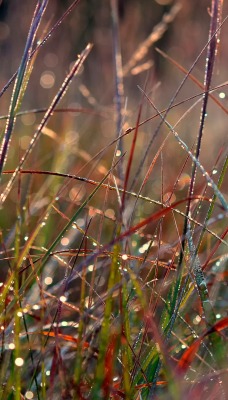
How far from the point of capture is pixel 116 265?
789mm

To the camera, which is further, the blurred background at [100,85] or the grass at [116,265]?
the blurred background at [100,85]

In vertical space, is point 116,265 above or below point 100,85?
above

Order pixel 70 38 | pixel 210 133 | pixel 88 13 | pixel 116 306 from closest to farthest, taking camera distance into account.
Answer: pixel 116 306 → pixel 210 133 → pixel 70 38 → pixel 88 13

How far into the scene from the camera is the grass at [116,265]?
31.6 inches

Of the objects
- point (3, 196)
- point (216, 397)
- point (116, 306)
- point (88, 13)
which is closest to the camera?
point (216, 397)

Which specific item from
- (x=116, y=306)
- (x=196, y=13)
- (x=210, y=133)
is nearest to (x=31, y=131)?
(x=210, y=133)

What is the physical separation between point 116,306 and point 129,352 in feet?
1.39

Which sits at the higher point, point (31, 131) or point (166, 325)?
point (166, 325)

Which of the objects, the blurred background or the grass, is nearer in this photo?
the grass

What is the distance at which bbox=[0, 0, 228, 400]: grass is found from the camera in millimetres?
804

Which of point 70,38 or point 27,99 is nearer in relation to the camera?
point 27,99

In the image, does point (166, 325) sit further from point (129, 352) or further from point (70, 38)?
point (70, 38)

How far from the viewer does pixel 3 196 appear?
96 cm

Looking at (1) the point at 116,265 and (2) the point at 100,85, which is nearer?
(1) the point at 116,265
